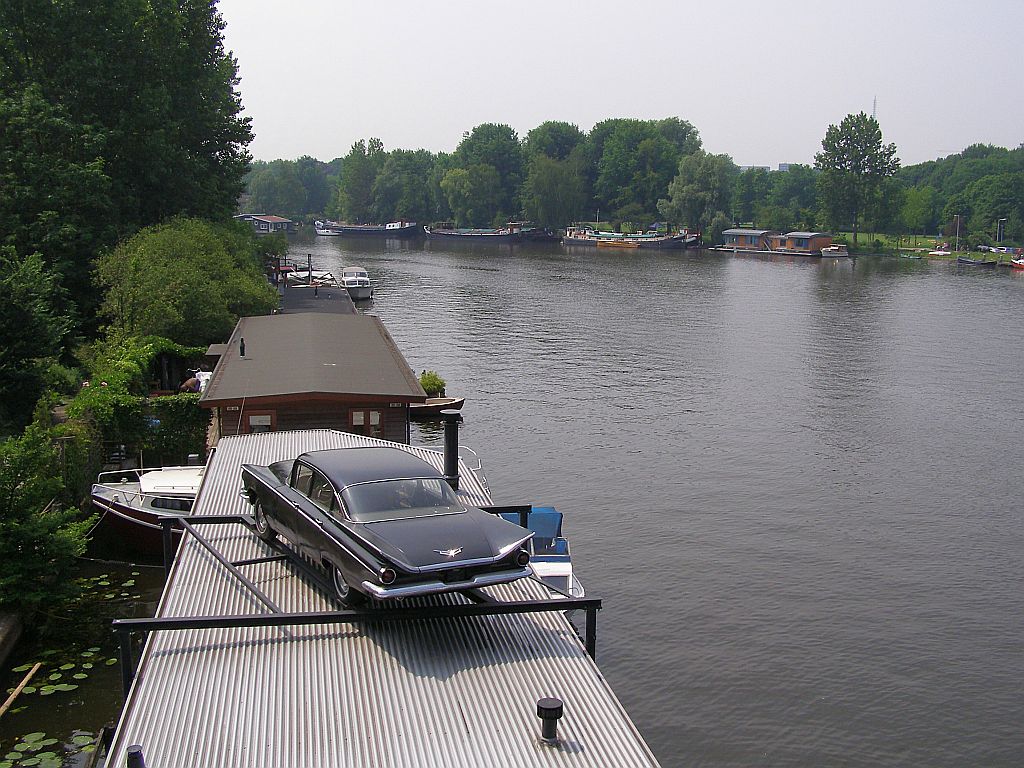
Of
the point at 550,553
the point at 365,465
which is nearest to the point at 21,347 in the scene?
the point at 550,553

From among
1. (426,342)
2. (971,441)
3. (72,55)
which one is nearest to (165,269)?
(72,55)

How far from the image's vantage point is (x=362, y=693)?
1041cm

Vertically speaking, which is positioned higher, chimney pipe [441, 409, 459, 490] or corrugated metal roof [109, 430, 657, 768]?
chimney pipe [441, 409, 459, 490]

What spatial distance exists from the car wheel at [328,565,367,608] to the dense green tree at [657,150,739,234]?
499 ft

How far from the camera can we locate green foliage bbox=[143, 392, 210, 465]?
28.9 meters

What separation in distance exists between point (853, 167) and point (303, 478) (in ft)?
514

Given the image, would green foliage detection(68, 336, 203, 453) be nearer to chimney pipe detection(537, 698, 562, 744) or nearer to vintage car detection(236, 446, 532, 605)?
vintage car detection(236, 446, 532, 605)

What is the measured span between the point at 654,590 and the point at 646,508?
5836 mm

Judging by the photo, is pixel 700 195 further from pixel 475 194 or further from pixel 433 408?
pixel 433 408

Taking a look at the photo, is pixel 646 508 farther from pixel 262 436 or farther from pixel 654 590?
pixel 262 436

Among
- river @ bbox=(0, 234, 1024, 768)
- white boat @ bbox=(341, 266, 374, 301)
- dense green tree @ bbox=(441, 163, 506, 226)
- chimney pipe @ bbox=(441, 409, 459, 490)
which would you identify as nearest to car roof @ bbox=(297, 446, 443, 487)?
chimney pipe @ bbox=(441, 409, 459, 490)

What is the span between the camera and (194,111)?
60406 mm

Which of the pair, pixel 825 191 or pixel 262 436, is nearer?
pixel 262 436

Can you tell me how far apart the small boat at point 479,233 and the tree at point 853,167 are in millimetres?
50048
